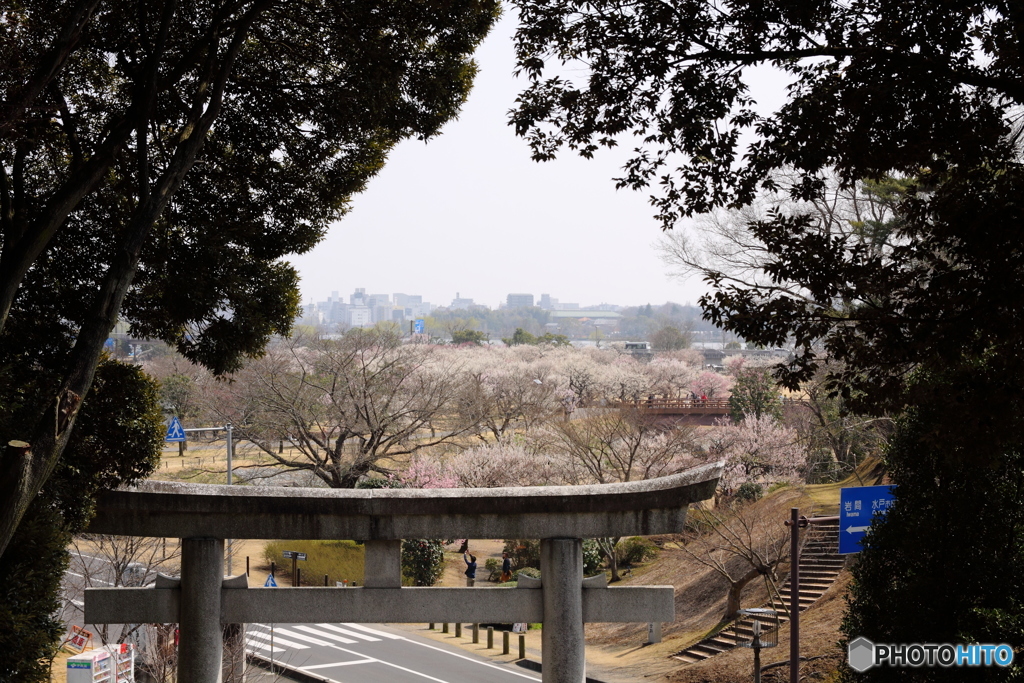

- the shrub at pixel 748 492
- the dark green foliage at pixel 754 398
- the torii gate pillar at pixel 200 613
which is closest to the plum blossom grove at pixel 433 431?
the shrub at pixel 748 492

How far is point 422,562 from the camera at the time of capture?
72.8ft

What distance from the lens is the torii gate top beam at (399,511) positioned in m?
6.69

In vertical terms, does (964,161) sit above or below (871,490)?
above

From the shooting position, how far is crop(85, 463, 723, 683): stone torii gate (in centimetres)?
673

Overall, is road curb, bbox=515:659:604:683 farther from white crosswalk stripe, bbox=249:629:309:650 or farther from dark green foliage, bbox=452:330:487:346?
dark green foliage, bbox=452:330:487:346

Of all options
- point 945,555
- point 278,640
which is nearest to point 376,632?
point 278,640

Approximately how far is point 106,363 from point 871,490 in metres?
10.0

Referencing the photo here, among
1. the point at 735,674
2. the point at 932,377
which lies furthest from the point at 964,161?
the point at 735,674

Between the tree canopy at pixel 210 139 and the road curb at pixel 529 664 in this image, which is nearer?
the tree canopy at pixel 210 139

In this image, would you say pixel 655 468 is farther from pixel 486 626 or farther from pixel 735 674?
pixel 735 674

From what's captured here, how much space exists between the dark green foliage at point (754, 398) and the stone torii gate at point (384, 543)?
25794 millimetres

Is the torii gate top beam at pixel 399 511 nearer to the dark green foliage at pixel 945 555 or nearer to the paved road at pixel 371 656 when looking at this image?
the dark green foliage at pixel 945 555

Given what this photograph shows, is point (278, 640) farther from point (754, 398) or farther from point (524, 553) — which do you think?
point (754, 398)

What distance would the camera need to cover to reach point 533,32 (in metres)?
5.75
